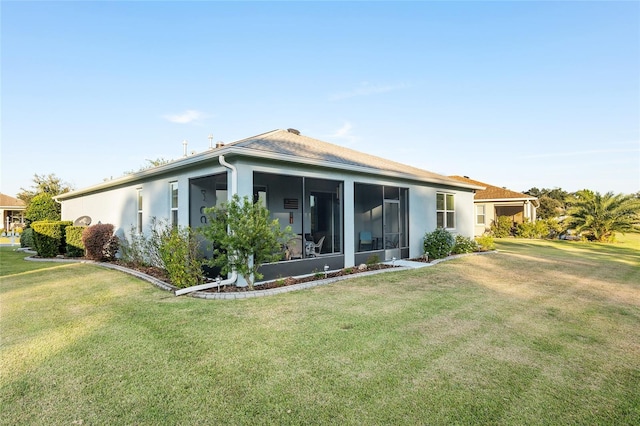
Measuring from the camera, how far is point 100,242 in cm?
1170

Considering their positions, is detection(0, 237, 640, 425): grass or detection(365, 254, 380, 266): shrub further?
detection(365, 254, 380, 266): shrub

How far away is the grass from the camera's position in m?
2.67

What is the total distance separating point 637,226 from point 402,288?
68.6 ft

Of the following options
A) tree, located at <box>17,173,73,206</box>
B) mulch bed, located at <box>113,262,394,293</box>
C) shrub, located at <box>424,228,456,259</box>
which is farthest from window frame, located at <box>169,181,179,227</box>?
tree, located at <box>17,173,73,206</box>

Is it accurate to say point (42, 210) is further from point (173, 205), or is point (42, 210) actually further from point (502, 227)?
point (502, 227)

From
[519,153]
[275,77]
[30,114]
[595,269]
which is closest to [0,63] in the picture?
[30,114]

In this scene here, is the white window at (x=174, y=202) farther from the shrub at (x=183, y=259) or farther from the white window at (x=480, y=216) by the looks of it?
the white window at (x=480, y=216)

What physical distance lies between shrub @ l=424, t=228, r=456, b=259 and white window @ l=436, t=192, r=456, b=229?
1135 mm

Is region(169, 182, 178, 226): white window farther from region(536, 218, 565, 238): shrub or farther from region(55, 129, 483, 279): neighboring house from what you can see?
region(536, 218, 565, 238): shrub

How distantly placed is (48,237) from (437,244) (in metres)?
15.1

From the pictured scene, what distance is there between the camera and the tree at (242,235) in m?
6.55

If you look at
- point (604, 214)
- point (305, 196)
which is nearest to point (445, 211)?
point (305, 196)

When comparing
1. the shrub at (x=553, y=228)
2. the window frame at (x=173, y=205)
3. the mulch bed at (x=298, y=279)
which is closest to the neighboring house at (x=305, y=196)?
the window frame at (x=173, y=205)

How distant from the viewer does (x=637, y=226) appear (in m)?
19.4
